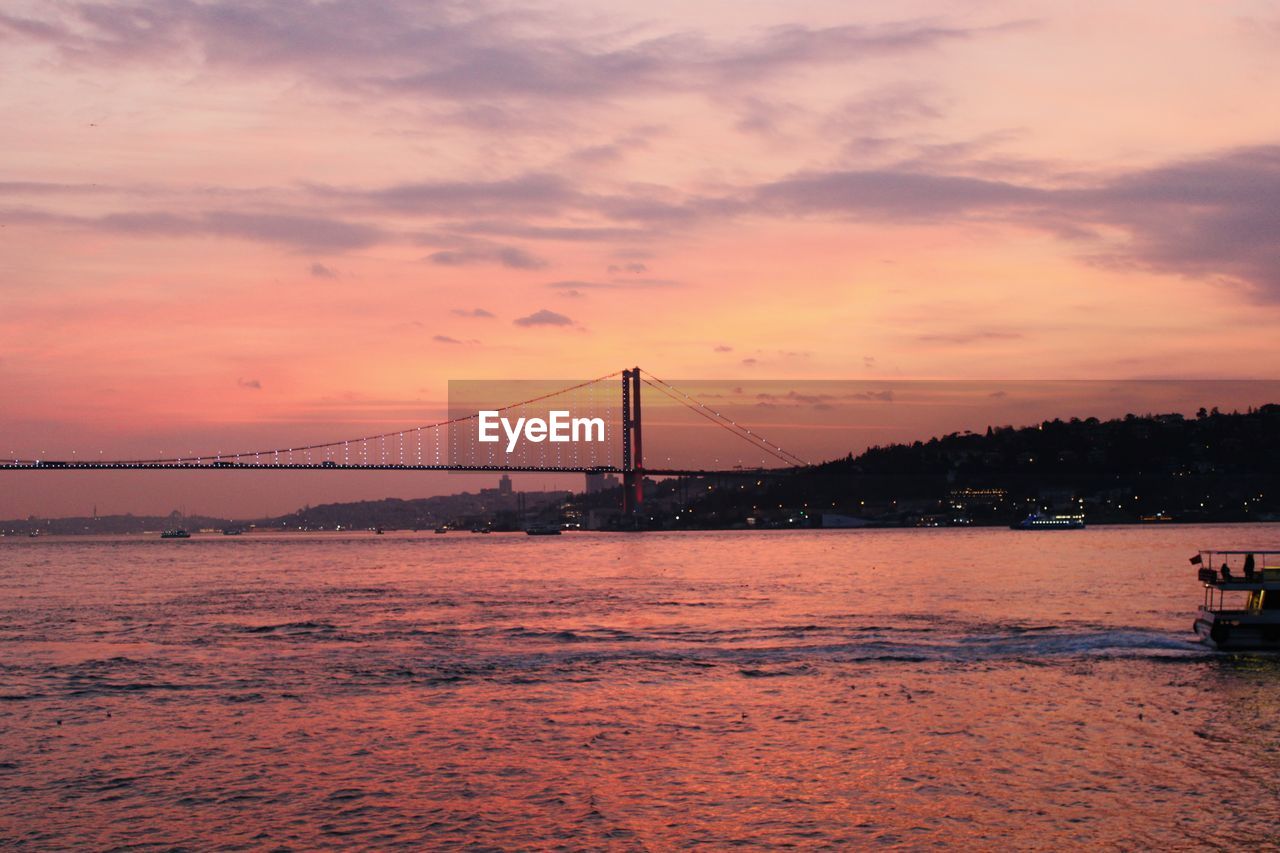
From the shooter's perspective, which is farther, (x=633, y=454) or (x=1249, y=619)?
(x=633, y=454)

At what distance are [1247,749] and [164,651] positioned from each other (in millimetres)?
23150

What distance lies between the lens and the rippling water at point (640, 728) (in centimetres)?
1397

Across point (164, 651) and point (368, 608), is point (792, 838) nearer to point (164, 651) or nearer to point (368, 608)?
point (164, 651)

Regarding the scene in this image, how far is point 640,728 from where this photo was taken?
19.3m

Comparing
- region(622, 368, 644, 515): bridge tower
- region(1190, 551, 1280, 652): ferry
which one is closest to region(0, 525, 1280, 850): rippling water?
region(1190, 551, 1280, 652): ferry

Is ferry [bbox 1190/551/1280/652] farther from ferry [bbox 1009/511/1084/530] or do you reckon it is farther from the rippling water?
ferry [bbox 1009/511/1084/530]

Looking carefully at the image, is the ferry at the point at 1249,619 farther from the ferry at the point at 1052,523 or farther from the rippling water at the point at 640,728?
the ferry at the point at 1052,523

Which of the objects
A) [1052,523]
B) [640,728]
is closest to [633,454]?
[1052,523]

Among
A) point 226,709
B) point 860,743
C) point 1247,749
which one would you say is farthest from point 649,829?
point 226,709

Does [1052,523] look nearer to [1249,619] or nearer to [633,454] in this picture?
[633,454]

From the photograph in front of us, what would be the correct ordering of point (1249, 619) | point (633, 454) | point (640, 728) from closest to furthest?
point (640, 728) < point (1249, 619) < point (633, 454)

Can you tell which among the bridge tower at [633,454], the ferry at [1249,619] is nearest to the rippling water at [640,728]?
the ferry at [1249,619]

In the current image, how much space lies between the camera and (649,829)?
13.7 m

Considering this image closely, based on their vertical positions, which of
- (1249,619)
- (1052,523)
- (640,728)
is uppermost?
(1249,619)
